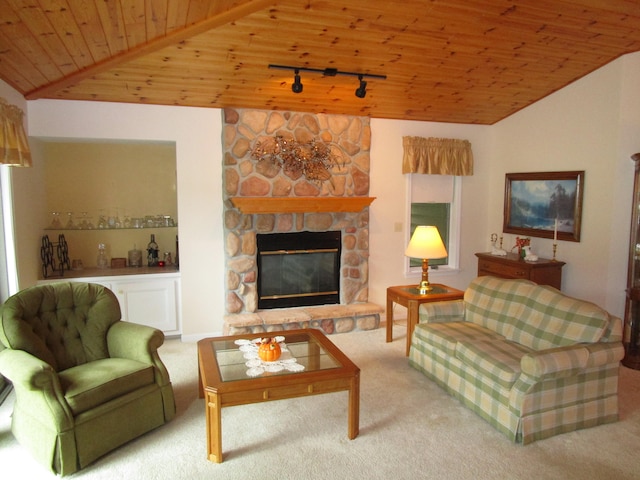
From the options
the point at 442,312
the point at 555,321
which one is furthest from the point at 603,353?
the point at 442,312

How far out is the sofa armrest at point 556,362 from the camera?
9.25ft

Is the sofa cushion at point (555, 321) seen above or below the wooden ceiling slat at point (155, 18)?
below

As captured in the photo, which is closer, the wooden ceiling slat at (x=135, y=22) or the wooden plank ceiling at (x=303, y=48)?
the wooden ceiling slat at (x=135, y=22)

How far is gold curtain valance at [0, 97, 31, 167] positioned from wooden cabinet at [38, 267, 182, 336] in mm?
1507

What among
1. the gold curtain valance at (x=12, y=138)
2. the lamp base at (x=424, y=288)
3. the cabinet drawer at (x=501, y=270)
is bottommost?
the lamp base at (x=424, y=288)

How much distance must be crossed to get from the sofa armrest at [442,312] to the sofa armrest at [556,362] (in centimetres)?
118

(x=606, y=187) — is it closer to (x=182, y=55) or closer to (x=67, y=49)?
(x=182, y=55)

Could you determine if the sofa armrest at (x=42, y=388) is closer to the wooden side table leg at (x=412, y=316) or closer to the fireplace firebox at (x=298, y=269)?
the fireplace firebox at (x=298, y=269)

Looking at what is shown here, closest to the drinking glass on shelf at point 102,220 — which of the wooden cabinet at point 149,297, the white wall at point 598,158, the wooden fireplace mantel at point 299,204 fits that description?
the wooden cabinet at point 149,297

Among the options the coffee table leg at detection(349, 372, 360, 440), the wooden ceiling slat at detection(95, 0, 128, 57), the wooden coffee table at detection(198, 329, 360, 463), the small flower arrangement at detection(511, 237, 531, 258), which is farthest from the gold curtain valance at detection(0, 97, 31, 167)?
the small flower arrangement at detection(511, 237, 531, 258)

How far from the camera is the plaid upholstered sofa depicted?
2.93 metres

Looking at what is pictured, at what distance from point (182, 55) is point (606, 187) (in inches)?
165

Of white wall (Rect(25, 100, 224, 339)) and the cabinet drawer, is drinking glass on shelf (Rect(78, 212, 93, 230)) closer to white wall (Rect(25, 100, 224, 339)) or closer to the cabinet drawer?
white wall (Rect(25, 100, 224, 339))

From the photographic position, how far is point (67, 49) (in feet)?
11.0
